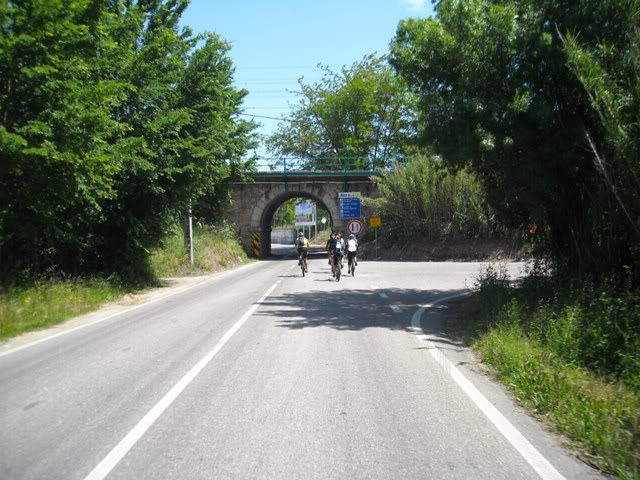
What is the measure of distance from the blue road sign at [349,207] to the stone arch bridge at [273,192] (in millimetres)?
3102

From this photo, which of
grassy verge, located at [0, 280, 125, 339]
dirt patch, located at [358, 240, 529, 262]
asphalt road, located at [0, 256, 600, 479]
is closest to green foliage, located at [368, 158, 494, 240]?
dirt patch, located at [358, 240, 529, 262]

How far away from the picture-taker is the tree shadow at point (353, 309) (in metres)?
11.1

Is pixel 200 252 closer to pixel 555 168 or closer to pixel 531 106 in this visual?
pixel 555 168

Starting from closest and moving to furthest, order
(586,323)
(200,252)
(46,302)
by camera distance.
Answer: (586,323) < (46,302) < (200,252)

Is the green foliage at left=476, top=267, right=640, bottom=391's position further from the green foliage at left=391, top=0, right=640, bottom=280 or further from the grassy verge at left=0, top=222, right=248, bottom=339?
the grassy verge at left=0, top=222, right=248, bottom=339

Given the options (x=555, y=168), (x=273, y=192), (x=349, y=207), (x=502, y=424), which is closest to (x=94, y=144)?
(x=555, y=168)

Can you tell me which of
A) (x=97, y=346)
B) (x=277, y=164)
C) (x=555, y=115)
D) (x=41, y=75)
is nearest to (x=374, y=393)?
(x=97, y=346)

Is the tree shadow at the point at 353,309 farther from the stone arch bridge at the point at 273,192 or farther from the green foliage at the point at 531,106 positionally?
the stone arch bridge at the point at 273,192

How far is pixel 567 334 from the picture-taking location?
7.70 metres

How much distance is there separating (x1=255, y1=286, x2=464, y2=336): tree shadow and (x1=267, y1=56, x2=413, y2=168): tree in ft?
122

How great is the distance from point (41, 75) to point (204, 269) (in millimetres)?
18172

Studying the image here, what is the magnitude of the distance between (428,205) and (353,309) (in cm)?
2405

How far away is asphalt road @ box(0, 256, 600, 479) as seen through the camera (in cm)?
441

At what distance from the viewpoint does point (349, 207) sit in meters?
38.7
